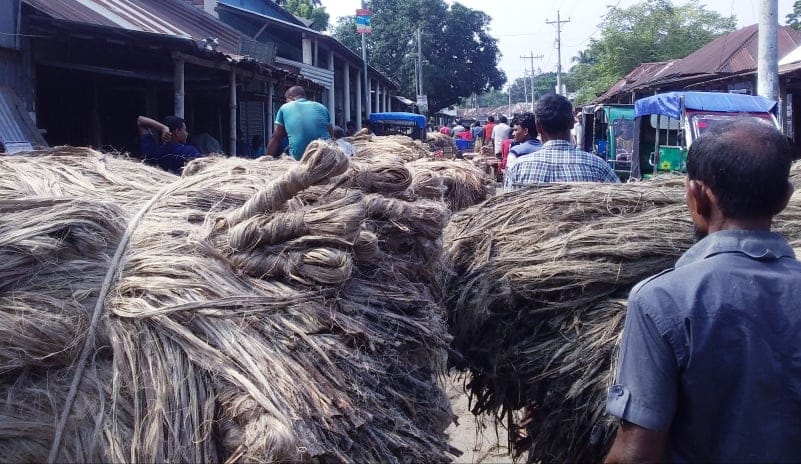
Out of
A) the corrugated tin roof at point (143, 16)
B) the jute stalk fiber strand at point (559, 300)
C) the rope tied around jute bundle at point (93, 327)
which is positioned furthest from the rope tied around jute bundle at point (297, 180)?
the corrugated tin roof at point (143, 16)

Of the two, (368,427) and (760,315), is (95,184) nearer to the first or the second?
(368,427)

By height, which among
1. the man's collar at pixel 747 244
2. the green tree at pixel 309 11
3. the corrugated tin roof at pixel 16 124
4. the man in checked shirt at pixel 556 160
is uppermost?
the green tree at pixel 309 11

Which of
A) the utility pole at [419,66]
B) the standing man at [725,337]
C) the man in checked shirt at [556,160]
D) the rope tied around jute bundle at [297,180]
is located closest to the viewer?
the standing man at [725,337]

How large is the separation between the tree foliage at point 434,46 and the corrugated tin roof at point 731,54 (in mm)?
20975

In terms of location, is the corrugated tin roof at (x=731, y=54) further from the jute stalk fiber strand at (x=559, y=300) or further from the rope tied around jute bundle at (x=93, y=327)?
the rope tied around jute bundle at (x=93, y=327)

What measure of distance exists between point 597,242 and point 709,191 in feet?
3.95

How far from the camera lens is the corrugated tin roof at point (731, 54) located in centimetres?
2286

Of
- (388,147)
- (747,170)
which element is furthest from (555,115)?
(747,170)

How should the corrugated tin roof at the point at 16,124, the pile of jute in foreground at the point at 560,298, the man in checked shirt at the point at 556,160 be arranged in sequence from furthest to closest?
the corrugated tin roof at the point at 16,124 < the man in checked shirt at the point at 556,160 < the pile of jute in foreground at the point at 560,298

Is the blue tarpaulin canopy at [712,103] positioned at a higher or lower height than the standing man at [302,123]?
higher

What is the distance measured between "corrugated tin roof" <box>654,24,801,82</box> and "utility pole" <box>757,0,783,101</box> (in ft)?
34.2

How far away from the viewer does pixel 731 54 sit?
81.9 feet

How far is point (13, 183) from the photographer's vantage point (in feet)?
8.19

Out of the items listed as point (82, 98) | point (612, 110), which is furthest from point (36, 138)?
point (612, 110)
